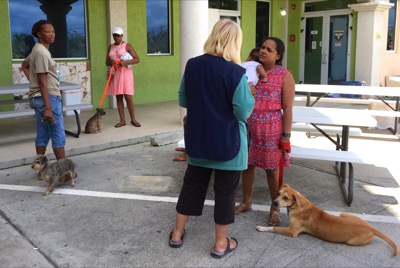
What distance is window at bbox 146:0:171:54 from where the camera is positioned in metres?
11.0

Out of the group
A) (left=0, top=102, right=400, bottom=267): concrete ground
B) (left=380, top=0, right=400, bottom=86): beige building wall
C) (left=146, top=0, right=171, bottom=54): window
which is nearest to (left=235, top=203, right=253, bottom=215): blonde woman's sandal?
(left=0, top=102, right=400, bottom=267): concrete ground

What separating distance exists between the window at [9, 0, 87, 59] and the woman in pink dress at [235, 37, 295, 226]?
653cm

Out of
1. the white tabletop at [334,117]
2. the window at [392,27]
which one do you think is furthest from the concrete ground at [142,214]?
the window at [392,27]

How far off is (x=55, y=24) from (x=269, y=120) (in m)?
6.96

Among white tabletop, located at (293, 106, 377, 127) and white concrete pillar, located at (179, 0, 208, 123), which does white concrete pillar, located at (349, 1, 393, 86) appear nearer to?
white concrete pillar, located at (179, 0, 208, 123)

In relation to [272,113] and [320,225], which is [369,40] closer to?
[272,113]

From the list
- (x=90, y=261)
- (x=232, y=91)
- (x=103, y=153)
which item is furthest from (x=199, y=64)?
(x=103, y=153)

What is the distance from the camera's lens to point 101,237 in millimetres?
3693

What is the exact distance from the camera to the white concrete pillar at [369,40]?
12500 millimetres

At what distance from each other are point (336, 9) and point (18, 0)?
31.0 feet

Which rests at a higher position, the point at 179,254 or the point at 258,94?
the point at 258,94

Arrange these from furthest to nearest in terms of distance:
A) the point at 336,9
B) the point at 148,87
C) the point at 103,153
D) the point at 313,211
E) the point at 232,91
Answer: the point at 336,9 → the point at 148,87 → the point at 103,153 → the point at 313,211 → the point at 232,91

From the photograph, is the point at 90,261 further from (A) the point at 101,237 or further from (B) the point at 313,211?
(B) the point at 313,211

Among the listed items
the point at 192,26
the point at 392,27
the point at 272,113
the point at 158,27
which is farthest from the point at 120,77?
the point at 392,27
